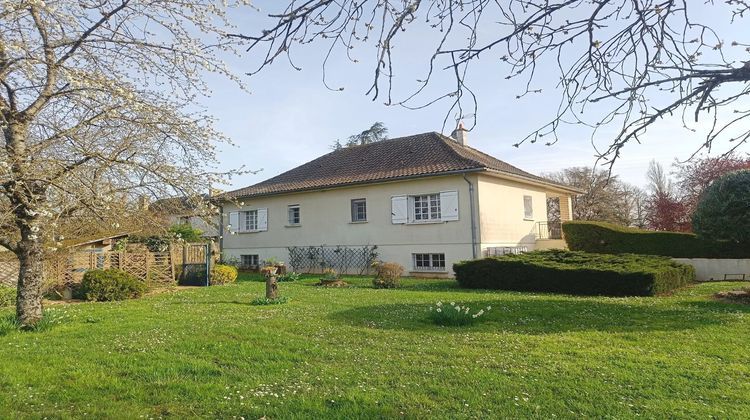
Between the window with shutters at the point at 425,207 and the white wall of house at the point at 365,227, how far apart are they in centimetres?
25

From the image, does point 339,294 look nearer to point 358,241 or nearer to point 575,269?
point 575,269

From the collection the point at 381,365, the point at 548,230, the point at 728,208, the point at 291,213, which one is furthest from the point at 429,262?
the point at 381,365

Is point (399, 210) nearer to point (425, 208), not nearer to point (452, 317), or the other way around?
point (425, 208)

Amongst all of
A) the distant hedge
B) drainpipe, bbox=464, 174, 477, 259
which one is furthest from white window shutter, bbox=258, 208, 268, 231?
the distant hedge

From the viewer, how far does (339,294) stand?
13000mm

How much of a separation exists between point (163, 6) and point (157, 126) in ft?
5.60

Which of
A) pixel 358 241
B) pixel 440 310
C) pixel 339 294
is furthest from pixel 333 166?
pixel 440 310

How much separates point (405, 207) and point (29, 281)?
1413 cm

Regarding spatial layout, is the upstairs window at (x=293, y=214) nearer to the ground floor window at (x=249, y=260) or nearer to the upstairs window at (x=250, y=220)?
the upstairs window at (x=250, y=220)

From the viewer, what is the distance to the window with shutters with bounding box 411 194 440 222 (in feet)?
65.0

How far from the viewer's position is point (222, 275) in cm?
1723

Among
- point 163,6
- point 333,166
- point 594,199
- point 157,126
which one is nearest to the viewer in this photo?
point 163,6

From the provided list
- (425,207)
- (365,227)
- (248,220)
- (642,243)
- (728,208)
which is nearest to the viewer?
(728,208)

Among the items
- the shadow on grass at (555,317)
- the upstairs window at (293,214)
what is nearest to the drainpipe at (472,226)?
the shadow on grass at (555,317)
